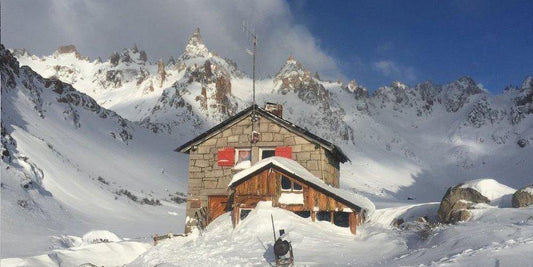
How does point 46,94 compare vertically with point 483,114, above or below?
below

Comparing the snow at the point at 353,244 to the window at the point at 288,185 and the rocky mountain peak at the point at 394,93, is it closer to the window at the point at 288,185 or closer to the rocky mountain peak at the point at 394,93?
the window at the point at 288,185

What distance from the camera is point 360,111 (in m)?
162

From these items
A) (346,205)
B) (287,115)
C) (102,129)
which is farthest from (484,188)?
(287,115)

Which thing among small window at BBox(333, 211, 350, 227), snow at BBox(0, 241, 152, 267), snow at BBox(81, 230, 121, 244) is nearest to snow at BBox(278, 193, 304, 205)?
small window at BBox(333, 211, 350, 227)

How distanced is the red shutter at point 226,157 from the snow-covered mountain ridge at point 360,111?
63.0m

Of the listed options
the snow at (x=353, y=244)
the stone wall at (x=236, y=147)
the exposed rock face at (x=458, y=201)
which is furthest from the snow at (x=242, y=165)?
the exposed rock face at (x=458, y=201)

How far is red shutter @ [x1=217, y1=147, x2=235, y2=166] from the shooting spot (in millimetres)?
21969

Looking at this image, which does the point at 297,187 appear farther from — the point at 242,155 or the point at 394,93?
the point at 394,93

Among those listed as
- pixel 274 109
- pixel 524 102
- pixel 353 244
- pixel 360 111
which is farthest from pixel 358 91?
pixel 353 244

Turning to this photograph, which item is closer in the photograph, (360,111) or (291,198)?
(291,198)

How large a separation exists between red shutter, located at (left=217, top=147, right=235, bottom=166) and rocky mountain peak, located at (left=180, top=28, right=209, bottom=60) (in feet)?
530

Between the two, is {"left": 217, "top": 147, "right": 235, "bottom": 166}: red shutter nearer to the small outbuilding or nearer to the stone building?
the stone building

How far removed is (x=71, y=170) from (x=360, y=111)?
5244 inches

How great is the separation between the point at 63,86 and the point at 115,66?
117 meters
